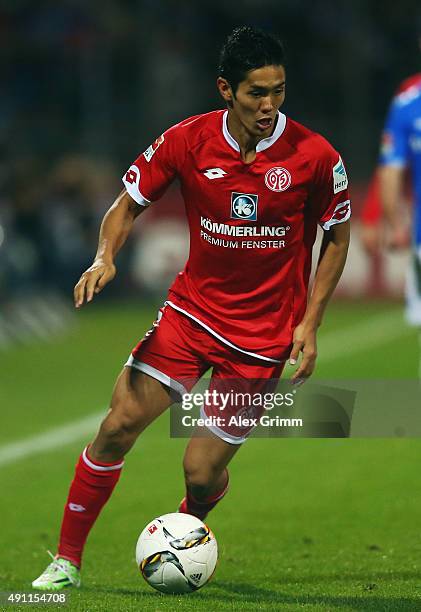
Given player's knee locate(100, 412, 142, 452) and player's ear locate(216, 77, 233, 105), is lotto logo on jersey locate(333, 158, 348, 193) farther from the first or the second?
player's knee locate(100, 412, 142, 452)

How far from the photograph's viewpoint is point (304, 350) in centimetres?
550

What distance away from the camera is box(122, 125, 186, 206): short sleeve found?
5527 mm

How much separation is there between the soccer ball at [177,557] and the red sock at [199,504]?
42 cm

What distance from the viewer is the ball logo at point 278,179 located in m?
5.41

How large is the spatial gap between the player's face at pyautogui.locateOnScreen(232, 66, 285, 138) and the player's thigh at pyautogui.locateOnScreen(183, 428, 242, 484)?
4.19 feet

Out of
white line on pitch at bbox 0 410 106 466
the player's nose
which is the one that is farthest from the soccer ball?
white line on pitch at bbox 0 410 106 466

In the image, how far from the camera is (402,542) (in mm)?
6523

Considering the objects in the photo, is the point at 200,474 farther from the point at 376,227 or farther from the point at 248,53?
the point at 376,227

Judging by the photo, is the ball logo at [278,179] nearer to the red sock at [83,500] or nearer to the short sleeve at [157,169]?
the short sleeve at [157,169]

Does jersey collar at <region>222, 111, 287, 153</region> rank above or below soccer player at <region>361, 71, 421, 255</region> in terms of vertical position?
above

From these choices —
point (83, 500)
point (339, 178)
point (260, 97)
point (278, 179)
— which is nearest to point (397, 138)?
point (339, 178)

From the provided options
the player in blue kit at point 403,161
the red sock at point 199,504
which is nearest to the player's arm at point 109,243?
the red sock at point 199,504

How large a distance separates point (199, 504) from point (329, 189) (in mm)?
1522

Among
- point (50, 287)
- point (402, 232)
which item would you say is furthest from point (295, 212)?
point (50, 287)
